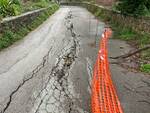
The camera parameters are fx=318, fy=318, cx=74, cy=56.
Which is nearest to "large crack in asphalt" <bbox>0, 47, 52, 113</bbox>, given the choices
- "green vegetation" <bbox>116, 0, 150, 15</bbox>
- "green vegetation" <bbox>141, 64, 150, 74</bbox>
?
"green vegetation" <bbox>141, 64, 150, 74</bbox>

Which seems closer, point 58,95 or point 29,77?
point 58,95

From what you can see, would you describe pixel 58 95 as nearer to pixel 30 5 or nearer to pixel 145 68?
pixel 145 68

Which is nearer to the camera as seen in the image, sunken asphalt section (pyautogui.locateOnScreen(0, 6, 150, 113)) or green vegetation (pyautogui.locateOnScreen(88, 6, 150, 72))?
sunken asphalt section (pyautogui.locateOnScreen(0, 6, 150, 113))

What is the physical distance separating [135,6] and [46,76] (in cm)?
1073

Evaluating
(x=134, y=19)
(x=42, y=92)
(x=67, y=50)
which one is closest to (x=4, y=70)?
(x=42, y=92)

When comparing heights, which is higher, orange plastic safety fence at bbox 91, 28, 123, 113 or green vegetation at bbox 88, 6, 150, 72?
orange plastic safety fence at bbox 91, 28, 123, 113

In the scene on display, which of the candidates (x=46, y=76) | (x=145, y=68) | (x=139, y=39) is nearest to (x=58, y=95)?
(x=46, y=76)

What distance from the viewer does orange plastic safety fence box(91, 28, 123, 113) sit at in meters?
6.76

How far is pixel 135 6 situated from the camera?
59.7ft

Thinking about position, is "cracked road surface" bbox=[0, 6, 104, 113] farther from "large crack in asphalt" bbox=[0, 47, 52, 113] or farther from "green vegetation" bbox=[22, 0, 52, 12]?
"green vegetation" bbox=[22, 0, 52, 12]

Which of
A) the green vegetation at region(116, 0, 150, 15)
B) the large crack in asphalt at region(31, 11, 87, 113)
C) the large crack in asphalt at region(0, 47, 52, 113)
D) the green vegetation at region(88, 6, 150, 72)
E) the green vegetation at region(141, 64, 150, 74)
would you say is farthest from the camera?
the green vegetation at region(116, 0, 150, 15)

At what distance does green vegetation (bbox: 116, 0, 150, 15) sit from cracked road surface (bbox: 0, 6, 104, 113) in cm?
432

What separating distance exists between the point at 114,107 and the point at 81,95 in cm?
93

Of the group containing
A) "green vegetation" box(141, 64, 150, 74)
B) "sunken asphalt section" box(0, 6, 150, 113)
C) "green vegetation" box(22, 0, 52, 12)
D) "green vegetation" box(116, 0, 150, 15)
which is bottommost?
"green vegetation" box(22, 0, 52, 12)
